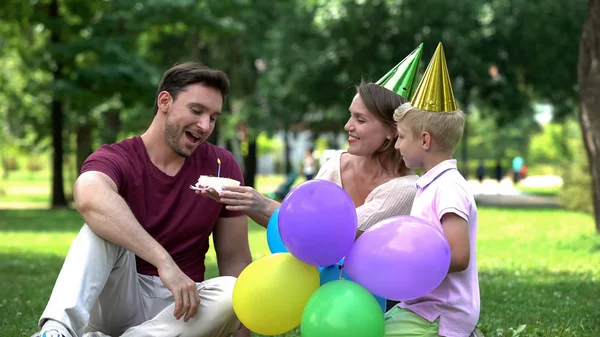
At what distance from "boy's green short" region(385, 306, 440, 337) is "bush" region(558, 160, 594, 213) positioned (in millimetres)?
18791

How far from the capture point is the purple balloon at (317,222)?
147 inches

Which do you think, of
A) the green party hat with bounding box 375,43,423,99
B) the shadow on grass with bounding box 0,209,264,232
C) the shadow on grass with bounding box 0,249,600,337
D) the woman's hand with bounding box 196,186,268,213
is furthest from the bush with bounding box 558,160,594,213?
the woman's hand with bounding box 196,186,268,213

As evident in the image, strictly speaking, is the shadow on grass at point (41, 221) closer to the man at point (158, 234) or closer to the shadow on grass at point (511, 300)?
the shadow on grass at point (511, 300)

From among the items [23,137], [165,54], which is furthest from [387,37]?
[23,137]

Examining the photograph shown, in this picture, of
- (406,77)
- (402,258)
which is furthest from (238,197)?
(406,77)

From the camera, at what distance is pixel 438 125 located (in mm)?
3840

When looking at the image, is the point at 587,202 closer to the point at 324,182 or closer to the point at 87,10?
the point at 87,10

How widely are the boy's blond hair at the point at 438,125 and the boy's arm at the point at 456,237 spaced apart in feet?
1.22

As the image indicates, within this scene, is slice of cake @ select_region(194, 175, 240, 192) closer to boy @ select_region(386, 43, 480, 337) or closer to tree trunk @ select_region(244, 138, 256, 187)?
boy @ select_region(386, 43, 480, 337)

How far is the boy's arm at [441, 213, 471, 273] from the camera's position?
3674 mm

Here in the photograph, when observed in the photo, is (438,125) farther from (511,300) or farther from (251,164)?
(251,164)

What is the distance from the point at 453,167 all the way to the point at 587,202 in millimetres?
19453

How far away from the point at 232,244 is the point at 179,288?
2.72 ft

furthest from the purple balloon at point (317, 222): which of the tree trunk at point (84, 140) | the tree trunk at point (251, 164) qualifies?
the tree trunk at point (251, 164)
